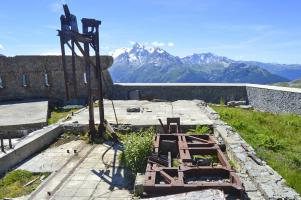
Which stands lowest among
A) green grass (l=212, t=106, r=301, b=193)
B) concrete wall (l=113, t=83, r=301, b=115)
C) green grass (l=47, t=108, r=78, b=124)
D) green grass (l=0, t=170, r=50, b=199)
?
green grass (l=0, t=170, r=50, b=199)

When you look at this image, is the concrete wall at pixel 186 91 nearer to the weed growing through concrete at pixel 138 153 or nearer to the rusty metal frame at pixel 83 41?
the rusty metal frame at pixel 83 41

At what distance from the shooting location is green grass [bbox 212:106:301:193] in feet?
27.6

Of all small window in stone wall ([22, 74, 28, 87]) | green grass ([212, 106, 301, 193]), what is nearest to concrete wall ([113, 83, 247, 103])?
small window in stone wall ([22, 74, 28, 87])

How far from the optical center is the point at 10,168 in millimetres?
9438

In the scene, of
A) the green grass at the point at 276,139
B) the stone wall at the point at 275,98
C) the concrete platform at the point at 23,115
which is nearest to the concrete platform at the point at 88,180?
the green grass at the point at 276,139

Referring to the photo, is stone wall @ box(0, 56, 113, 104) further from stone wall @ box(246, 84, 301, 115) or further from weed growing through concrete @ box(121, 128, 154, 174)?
weed growing through concrete @ box(121, 128, 154, 174)

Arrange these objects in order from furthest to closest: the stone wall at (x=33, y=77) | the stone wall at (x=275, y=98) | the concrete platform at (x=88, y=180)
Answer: the stone wall at (x=33, y=77) < the stone wall at (x=275, y=98) < the concrete platform at (x=88, y=180)

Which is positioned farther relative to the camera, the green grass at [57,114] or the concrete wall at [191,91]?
the concrete wall at [191,91]

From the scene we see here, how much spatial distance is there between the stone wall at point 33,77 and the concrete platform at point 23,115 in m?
1.91

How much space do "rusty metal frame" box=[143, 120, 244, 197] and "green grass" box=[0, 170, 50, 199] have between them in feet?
9.00

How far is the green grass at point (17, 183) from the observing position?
306 inches

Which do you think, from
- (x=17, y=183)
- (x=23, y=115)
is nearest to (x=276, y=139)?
(x=17, y=183)

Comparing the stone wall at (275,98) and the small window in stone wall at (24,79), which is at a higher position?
the small window in stone wall at (24,79)

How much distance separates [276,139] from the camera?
11148 millimetres
